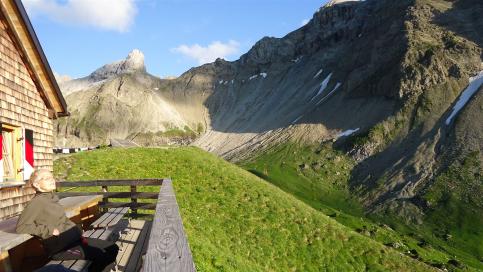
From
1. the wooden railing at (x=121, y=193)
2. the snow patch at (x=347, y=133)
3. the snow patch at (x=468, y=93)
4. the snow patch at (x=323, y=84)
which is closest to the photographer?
the wooden railing at (x=121, y=193)

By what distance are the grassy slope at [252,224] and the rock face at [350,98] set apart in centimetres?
5087

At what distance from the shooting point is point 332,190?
83.2 m

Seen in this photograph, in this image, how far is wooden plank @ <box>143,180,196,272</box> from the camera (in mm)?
3902

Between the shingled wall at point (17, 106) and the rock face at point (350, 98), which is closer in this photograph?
the shingled wall at point (17, 106)

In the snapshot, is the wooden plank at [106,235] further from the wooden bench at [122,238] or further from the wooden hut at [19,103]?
the wooden hut at [19,103]

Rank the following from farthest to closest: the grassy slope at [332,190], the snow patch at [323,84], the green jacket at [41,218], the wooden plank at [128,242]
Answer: the snow patch at [323,84], the grassy slope at [332,190], the wooden plank at [128,242], the green jacket at [41,218]

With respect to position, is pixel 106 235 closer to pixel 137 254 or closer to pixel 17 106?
pixel 137 254

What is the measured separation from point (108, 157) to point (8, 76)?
55.3 ft

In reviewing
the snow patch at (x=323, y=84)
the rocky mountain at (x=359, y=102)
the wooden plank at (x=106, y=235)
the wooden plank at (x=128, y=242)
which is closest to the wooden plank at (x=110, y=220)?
the wooden plank at (x=128, y=242)

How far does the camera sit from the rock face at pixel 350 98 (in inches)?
3157

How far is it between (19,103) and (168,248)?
495 inches

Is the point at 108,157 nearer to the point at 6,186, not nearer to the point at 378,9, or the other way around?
the point at 6,186

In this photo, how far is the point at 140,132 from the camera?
147125 millimetres

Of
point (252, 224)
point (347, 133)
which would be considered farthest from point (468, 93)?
point (252, 224)
